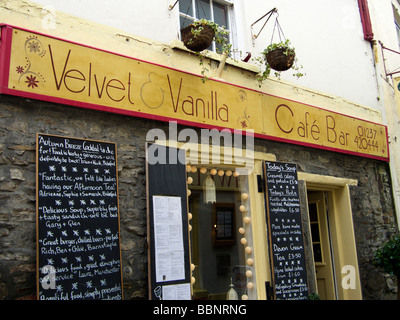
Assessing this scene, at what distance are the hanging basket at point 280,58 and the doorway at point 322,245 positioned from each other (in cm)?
224

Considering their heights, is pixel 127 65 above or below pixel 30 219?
above

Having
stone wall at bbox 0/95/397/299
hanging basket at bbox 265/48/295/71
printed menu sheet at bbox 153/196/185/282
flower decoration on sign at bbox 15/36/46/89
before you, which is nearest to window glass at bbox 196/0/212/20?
hanging basket at bbox 265/48/295/71

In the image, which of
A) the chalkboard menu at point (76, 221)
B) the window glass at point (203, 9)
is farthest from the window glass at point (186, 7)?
the chalkboard menu at point (76, 221)

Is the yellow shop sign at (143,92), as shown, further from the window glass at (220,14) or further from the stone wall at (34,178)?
the window glass at (220,14)

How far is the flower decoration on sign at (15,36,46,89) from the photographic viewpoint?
10.8 feet

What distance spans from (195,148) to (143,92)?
0.84 m

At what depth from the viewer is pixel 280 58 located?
484 cm

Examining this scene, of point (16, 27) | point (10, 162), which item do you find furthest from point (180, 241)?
point (16, 27)

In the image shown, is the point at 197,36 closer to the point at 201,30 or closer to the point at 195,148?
the point at 201,30

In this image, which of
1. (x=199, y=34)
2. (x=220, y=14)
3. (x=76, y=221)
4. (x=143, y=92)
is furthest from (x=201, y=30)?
(x=76, y=221)

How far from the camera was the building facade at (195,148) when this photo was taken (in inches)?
129
